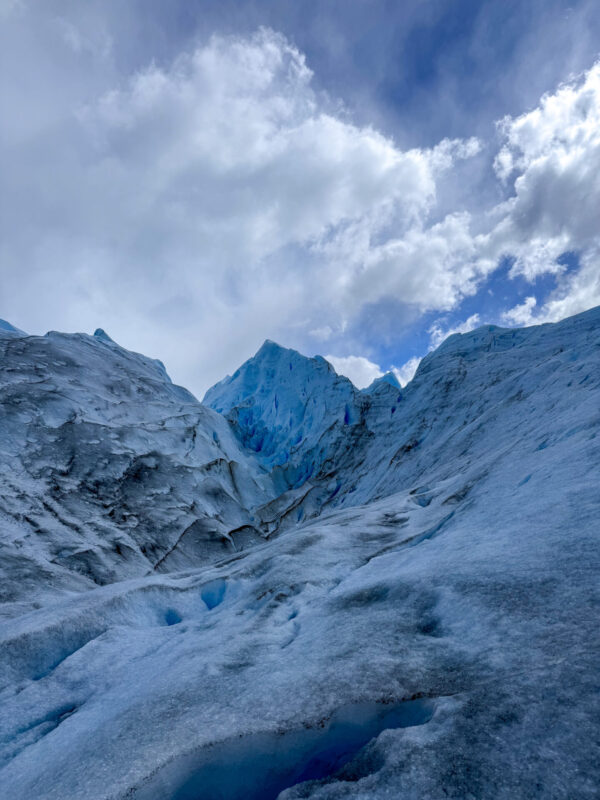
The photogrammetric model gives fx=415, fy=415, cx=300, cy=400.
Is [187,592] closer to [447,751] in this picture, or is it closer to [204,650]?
[204,650]

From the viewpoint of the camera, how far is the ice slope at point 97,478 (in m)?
15.0

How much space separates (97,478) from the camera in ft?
68.5

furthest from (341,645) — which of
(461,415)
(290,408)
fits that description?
(290,408)

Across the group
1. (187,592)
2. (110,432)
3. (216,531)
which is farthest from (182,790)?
(110,432)

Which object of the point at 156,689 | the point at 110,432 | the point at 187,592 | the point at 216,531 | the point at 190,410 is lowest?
the point at 156,689

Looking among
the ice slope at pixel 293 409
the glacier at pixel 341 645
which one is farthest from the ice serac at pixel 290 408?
the glacier at pixel 341 645

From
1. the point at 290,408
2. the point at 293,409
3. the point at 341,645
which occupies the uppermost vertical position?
the point at 290,408

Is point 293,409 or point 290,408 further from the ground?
point 290,408

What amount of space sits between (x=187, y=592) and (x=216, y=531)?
11605 mm

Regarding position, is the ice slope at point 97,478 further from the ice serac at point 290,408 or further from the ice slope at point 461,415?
the ice serac at point 290,408

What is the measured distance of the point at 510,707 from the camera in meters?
3.24

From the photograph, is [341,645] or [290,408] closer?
[341,645]

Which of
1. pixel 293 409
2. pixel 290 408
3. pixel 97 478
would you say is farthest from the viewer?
pixel 290 408

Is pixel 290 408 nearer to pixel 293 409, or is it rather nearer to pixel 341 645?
pixel 293 409
